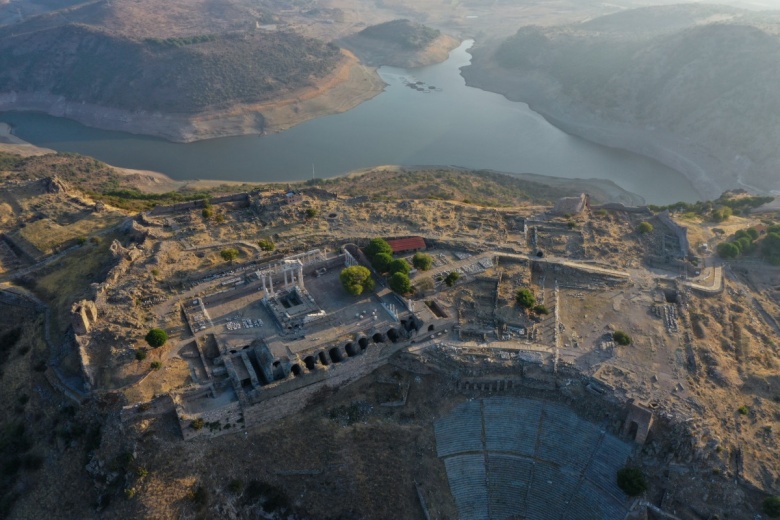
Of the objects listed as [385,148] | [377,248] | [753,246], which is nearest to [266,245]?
[377,248]

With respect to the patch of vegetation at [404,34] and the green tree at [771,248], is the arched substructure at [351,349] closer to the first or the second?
the green tree at [771,248]

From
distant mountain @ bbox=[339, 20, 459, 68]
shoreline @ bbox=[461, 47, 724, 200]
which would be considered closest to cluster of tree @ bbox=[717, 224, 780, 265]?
shoreline @ bbox=[461, 47, 724, 200]

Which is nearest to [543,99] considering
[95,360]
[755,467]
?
[755,467]

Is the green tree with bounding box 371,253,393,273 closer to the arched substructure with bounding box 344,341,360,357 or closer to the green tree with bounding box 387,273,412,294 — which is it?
the green tree with bounding box 387,273,412,294

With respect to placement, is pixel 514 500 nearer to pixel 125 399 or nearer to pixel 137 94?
pixel 125 399

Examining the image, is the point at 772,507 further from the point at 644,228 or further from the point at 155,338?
the point at 155,338
